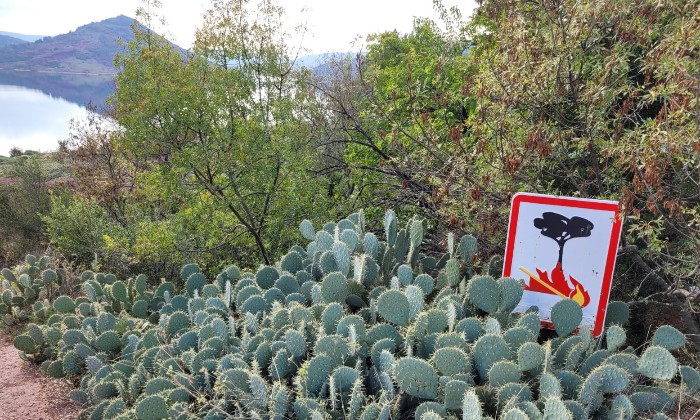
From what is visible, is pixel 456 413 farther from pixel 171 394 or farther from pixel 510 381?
pixel 171 394

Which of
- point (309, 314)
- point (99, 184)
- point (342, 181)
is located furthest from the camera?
point (99, 184)

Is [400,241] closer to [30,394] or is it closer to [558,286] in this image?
[558,286]

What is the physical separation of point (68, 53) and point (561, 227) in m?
171

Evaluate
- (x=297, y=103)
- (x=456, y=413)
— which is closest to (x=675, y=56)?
(x=456, y=413)

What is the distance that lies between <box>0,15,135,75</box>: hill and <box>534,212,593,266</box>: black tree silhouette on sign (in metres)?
148

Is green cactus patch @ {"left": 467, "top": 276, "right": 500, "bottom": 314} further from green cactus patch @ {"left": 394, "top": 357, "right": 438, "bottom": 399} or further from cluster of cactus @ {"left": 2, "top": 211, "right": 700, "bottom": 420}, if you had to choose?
green cactus patch @ {"left": 394, "top": 357, "right": 438, "bottom": 399}

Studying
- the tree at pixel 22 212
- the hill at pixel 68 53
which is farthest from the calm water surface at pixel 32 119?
the tree at pixel 22 212

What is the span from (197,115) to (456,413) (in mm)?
4209

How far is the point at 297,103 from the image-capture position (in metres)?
6.03

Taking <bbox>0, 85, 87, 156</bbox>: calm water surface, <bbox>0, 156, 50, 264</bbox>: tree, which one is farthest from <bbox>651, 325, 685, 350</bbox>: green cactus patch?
<bbox>0, 85, 87, 156</bbox>: calm water surface

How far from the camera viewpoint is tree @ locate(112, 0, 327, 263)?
5285mm

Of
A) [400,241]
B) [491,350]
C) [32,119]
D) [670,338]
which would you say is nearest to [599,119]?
[670,338]

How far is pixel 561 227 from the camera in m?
3.11

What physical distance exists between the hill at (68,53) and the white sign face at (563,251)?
14745 centimetres
